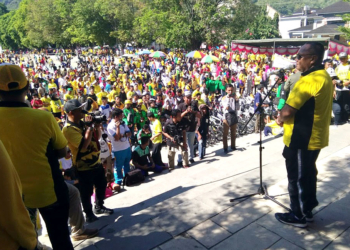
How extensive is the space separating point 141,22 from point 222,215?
3638 centimetres

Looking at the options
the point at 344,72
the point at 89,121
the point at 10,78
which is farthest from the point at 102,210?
the point at 344,72

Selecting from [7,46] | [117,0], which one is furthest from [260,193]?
[7,46]

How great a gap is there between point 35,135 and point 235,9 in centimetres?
3700

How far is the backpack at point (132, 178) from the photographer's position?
5535mm

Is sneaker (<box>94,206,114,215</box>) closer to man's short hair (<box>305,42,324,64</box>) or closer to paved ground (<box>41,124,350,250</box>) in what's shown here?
paved ground (<box>41,124,350,250</box>)

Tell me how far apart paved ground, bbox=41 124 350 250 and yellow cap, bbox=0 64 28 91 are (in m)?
1.91

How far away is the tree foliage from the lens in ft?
103

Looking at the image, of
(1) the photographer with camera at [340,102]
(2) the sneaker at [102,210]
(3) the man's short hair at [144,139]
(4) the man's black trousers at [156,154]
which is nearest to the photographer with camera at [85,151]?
(2) the sneaker at [102,210]

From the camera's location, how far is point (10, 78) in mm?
2197

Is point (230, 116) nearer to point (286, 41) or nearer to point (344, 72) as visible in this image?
point (344, 72)

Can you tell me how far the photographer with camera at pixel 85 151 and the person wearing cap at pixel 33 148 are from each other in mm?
920

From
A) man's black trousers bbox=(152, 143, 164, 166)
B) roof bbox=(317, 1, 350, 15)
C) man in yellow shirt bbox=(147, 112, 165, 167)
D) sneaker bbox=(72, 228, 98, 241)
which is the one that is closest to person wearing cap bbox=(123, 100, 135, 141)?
man in yellow shirt bbox=(147, 112, 165, 167)

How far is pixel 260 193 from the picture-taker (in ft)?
12.7

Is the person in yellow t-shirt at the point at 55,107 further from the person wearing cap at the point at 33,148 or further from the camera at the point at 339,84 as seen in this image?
the camera at the point at 339,84
